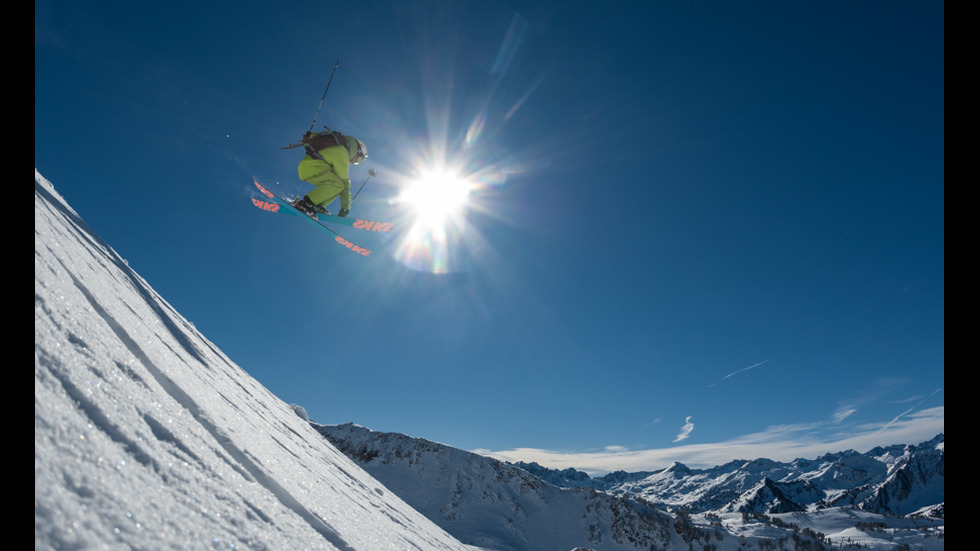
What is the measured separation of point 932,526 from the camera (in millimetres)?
21000

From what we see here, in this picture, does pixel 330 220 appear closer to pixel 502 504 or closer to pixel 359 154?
pixel 359 154

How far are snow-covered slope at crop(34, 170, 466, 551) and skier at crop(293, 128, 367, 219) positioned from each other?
5.49 m

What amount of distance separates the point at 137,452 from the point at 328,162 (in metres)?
7.27

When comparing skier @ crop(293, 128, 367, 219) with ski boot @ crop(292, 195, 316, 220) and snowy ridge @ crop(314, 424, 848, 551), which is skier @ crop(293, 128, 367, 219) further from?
snowy ridge @ crop(314, 424, 848, 551)

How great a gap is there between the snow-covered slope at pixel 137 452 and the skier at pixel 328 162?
5486 millimetres

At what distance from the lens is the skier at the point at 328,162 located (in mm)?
7320

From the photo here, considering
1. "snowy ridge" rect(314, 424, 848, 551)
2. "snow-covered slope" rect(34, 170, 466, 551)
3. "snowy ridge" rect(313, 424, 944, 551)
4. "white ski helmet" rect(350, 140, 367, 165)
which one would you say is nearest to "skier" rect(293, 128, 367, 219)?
"white ski helmet" rect(350, 140, 367, 165)

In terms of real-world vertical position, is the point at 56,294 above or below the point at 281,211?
below

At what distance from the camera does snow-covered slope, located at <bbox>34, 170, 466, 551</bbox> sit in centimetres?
78
